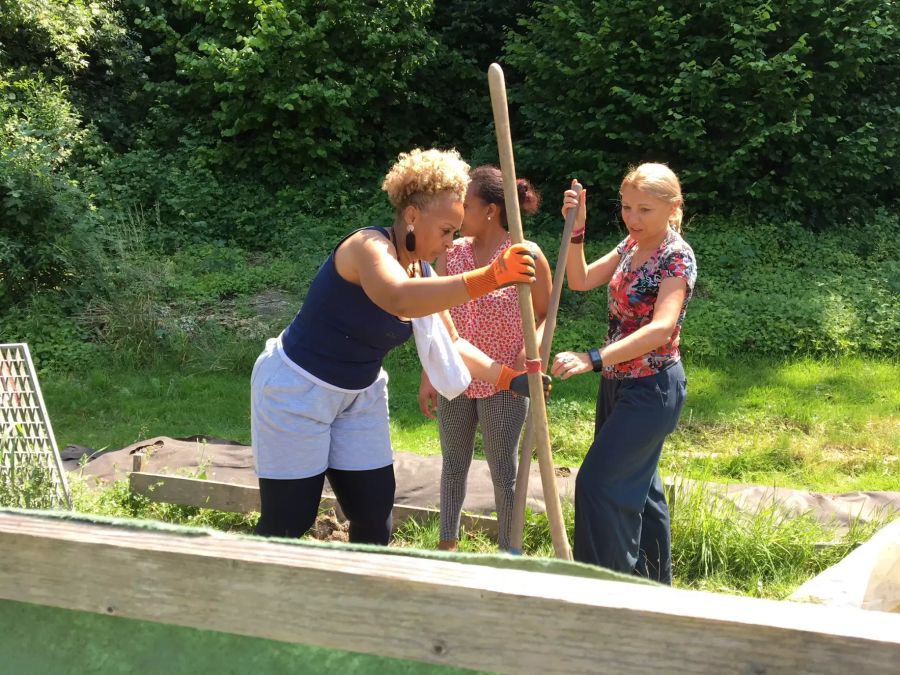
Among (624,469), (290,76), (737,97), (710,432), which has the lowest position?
(710,432)

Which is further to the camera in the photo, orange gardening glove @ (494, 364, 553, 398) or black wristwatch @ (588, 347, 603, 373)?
orange gardening glove @ (494, 364, 553, 398)

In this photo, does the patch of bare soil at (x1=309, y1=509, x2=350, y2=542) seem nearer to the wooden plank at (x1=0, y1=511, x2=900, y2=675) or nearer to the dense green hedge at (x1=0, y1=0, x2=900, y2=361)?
the wooden plank at (x1=0, y1=511, x2=900, y2=675)

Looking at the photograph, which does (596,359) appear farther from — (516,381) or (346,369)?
(346,369)

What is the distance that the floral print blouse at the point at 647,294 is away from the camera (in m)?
2.99

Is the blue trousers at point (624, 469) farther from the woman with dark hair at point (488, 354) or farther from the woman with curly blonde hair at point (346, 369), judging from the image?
the woman with curly blonde hair at point (346, 369)

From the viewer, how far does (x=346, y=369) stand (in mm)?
2816

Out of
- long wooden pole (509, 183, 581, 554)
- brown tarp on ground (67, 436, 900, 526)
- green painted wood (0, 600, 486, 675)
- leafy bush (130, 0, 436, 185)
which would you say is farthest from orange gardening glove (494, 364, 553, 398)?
leafy bush (130, 0, 436, 185)

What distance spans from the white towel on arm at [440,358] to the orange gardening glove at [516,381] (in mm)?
173

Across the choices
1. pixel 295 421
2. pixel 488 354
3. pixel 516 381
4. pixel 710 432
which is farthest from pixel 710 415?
pixel 295 421

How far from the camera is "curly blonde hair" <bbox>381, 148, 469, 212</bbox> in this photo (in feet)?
8.80

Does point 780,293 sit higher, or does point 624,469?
point 780,293

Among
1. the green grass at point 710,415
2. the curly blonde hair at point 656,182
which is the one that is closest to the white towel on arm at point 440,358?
the curly blonde hair at point 656,182

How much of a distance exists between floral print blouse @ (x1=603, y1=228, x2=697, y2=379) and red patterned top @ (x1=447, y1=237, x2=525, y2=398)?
23.3 inches

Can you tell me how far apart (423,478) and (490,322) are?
1.60 m
